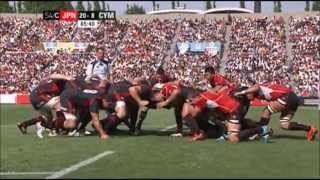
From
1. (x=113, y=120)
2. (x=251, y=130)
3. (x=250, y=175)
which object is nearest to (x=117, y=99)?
(x=113, y=120)

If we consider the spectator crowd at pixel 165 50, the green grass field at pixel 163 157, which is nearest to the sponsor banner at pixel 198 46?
the spectator crowd at pixel 165 50

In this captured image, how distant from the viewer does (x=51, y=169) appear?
8.80 metres

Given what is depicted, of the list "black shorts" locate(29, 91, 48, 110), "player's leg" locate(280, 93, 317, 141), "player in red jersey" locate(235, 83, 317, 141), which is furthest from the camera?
"black shorts" locate(29, 91, 48, 110)

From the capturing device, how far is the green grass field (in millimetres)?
8336

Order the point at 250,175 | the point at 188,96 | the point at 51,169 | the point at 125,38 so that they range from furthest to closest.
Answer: the point at 125,38 < the point at 188,96 < the point at 51,169 < the point at 250,175

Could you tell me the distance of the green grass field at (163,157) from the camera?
8336mm

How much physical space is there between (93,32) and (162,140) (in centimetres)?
4129

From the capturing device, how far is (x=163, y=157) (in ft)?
32.0

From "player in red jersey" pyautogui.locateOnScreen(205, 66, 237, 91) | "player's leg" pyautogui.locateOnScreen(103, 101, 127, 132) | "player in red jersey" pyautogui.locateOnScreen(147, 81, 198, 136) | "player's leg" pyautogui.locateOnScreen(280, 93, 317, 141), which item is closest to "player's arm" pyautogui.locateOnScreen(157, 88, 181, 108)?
"player in red jersey" pyautogui.locateOnScreen(147, 81, 198, 136)

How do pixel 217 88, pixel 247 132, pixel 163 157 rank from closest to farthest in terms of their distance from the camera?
pixel 163 157 < pixel 247 132 < pixel 217 88

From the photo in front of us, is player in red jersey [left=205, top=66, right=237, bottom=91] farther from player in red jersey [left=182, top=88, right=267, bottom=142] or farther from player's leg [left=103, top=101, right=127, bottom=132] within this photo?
player's leg [left=103, top=101, right=127, bottom=132]

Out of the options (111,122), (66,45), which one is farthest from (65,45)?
(111,122)

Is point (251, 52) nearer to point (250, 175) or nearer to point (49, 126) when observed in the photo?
point (49, 126)

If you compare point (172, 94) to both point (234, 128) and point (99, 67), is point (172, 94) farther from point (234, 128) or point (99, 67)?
point (99, 67)
